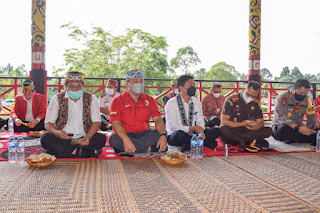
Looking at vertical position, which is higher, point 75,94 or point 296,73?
point 296,73

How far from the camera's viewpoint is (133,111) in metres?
3.68

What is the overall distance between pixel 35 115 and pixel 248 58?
5.65 metres

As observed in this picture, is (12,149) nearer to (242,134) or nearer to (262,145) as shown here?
(242,134)

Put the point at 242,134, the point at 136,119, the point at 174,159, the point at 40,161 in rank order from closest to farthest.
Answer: the point at 40,161, the point at 174,159, the point at 136,119, the point at 242,134

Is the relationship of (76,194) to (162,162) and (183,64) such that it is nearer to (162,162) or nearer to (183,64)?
(162,162)

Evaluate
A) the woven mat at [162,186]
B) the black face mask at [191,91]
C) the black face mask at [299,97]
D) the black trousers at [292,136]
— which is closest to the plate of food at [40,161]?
the woven mat at [162,186]

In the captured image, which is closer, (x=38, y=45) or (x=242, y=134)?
(x=242, y=134)

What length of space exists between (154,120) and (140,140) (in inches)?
12.4

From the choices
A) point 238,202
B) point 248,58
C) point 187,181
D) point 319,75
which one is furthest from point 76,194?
point 319,75

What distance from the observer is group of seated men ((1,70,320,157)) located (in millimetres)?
3453

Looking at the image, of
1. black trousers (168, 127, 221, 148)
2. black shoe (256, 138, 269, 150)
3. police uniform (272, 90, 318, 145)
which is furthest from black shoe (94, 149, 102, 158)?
police uniform (272, 90, 318, 145)

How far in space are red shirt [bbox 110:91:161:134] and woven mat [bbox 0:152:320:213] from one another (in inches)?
22.2

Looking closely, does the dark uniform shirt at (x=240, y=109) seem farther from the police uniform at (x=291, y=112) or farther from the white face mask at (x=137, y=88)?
the white face mask at (x=137, y=88)

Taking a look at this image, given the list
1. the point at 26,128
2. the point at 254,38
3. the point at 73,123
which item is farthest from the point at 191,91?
the point at 254,38
